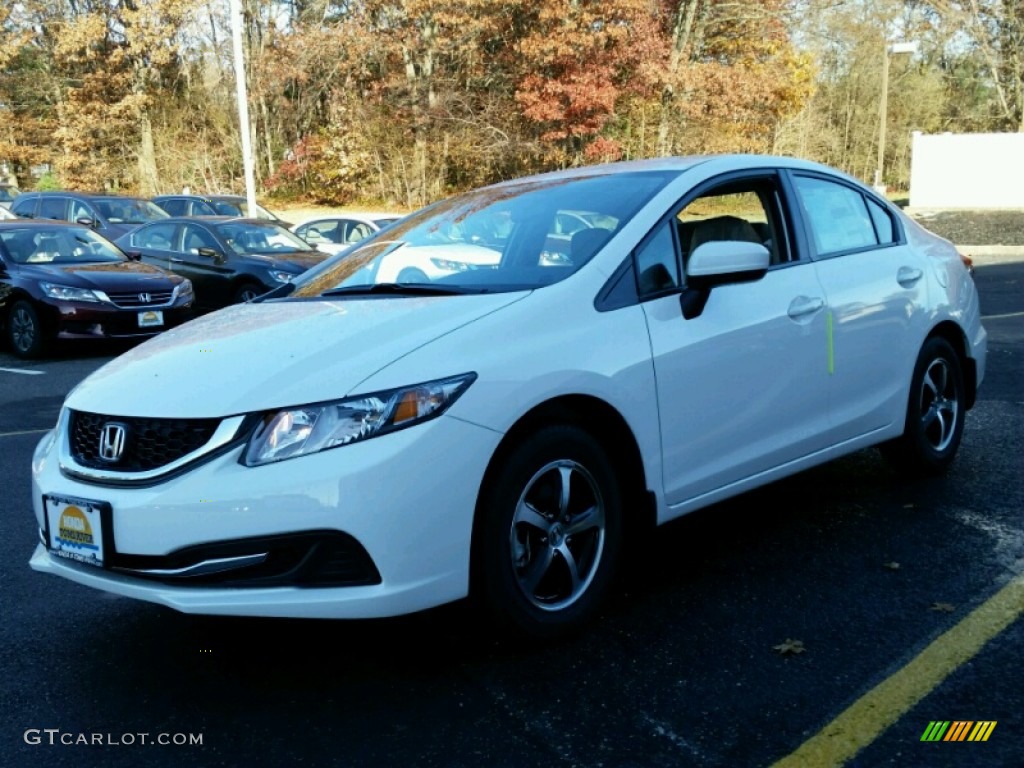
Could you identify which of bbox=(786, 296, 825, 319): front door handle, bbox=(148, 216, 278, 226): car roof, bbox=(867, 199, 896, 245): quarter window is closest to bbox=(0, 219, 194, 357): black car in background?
bbox=(148, 216, 278, 226): car roof

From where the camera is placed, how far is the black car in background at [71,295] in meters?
11.3

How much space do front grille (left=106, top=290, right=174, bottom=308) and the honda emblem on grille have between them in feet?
28.5

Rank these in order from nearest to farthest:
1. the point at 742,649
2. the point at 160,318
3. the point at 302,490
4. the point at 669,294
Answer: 1. the point at 302,490
2. the point at 742,649
3. the point at 669,294
4. the point at 160,318

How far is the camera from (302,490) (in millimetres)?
3008

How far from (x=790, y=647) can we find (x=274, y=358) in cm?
187

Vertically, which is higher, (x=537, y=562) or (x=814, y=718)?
(x=537, y=562)

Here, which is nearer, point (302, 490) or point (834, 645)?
point (302, 490)

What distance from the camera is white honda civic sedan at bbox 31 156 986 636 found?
121 inches

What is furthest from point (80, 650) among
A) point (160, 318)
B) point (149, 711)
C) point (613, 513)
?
point (160, 318)

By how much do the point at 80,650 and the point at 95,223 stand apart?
676 inches

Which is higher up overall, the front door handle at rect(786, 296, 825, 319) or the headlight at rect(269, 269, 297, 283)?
the front door handle at rect(786, 296, 825, 319)

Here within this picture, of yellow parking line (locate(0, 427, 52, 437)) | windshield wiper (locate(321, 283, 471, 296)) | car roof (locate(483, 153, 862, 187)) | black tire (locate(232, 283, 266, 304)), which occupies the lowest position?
yellow parking line (locate(0, 427, 52, 437))

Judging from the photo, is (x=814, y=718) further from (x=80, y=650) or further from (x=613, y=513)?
(x=80, y=650)

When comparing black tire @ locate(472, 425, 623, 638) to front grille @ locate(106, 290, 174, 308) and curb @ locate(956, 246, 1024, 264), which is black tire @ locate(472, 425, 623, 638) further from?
curb @ locate(956, 246, 1024, 264)
